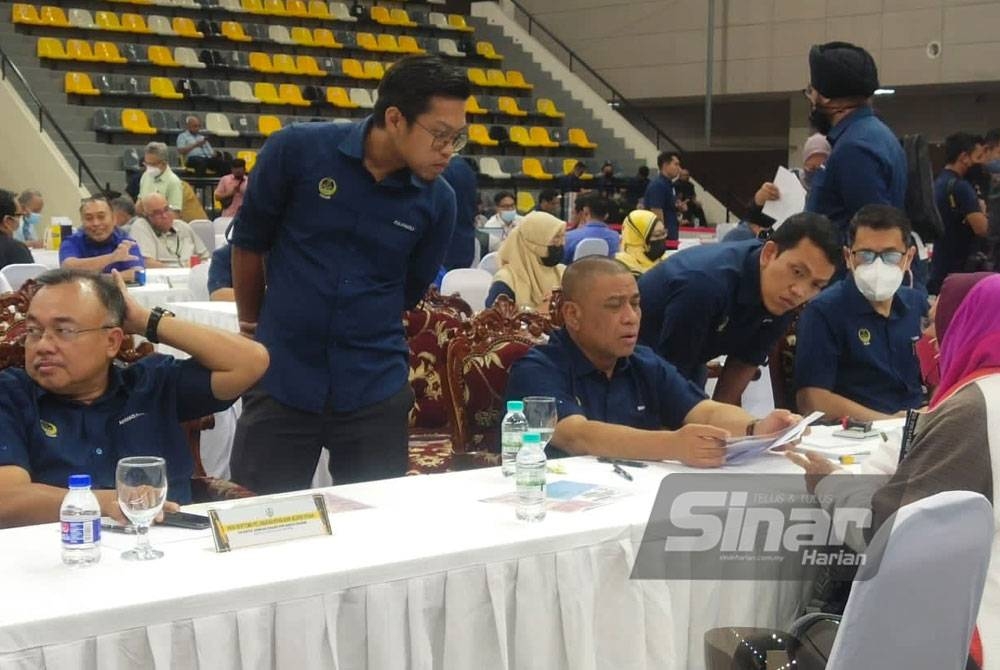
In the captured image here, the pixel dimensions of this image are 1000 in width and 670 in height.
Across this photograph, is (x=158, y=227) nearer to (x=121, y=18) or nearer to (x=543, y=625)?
(x=543, y=625)

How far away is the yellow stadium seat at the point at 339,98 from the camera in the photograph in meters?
17.8

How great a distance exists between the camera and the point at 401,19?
66.7 feet

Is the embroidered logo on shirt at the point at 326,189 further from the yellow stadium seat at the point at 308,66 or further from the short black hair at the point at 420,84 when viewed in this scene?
the yellow stadium seat at the point at 308,66

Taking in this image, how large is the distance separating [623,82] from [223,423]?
16.5 m

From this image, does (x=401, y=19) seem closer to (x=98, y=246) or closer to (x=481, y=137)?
(x=481, y=137)

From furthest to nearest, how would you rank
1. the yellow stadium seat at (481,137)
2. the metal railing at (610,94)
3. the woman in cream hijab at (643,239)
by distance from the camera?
1. the metal railing at (610,94)
2. the yellow stadium seat at (481,137)
3. the woman in cream hijab at (643,239)

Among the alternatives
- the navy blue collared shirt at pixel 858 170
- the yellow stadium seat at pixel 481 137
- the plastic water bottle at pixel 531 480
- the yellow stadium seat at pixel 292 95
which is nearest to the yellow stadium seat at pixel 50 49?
the yellow stadium seat at pixel 292 95

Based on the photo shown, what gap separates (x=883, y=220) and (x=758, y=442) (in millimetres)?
1414

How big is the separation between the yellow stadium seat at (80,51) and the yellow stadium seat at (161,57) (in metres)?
0.79

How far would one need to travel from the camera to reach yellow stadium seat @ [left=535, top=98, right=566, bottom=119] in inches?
775

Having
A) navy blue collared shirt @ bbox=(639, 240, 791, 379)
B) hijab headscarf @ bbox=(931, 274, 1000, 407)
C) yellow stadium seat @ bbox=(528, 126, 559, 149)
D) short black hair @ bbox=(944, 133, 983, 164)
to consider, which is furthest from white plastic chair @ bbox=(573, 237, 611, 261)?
yellow stadium seat @ bbox=(528, 126, 559, 149)

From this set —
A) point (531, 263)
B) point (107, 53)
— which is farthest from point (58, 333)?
point (107, 53)

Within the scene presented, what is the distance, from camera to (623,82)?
20.2 m

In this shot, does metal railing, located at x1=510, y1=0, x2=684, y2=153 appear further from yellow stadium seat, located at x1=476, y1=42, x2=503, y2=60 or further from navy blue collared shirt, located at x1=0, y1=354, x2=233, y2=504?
navy blue collared shirt, located at x1=0, y1=354, x2=233, y2=504
